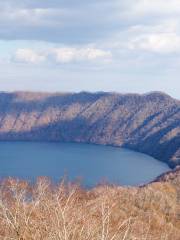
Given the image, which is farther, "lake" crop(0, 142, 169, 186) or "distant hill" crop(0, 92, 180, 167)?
"distant hill" crop(0, 92, 180, 167)

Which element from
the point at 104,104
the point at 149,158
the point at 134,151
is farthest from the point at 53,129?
the point at 149,158

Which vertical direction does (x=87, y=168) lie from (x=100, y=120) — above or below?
below

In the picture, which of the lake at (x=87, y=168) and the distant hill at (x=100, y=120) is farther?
the distant hill at (x=100, y=120)

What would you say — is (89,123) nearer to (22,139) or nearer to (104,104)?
(104,104)

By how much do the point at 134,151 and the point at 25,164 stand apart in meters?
47.8

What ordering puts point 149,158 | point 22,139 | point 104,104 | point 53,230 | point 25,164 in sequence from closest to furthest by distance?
point 53,230 < point 25,164 < point 149,158 < point 22,139 < point 104,104

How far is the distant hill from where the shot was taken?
14139cm

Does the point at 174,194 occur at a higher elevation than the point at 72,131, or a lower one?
higher

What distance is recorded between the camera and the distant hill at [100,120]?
5566 inches

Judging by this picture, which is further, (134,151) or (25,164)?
(134,151)

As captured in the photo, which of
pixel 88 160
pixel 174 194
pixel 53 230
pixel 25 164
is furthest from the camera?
pixel 88 160

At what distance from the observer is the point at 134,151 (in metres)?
131

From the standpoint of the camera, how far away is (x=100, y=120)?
171 meters

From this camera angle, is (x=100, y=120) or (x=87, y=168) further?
(x=100, y=120)
